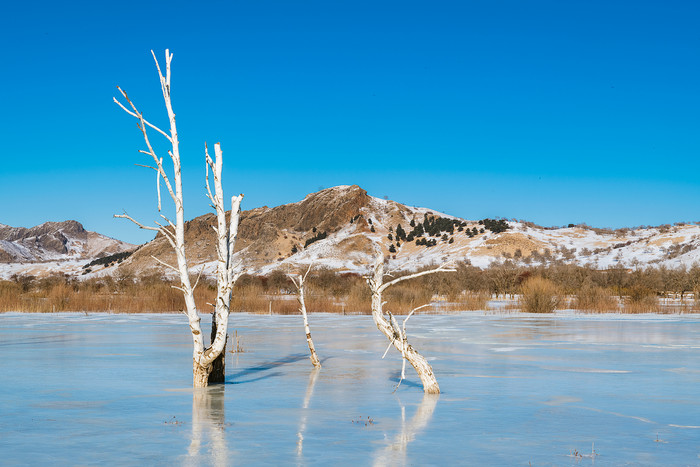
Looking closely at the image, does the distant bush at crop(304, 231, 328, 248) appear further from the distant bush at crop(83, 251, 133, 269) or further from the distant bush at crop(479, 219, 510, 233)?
the distant bush at crop(83, 251, 133, 269)

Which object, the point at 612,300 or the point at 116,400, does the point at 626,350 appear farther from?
the point at 612,300

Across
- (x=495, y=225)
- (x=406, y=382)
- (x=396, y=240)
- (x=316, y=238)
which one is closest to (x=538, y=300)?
(x=406, y=382)

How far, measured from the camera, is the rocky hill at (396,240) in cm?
7581

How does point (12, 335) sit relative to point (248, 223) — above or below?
below

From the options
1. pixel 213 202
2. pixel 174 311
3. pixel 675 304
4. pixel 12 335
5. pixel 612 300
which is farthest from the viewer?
pixel 675 304

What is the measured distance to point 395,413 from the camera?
30.8ft

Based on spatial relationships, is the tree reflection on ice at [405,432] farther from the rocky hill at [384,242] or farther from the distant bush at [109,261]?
the distant bush at [109,261]

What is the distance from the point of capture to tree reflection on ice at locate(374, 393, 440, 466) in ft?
22.9

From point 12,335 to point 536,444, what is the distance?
54.4ft

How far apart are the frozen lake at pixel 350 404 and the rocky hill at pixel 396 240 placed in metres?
47.4

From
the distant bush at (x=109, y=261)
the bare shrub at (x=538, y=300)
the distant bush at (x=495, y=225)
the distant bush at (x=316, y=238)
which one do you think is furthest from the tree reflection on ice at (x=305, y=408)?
the distant bush at (x=109, y=261)

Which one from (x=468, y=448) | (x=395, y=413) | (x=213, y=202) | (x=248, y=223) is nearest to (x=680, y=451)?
(x=468, y=448)

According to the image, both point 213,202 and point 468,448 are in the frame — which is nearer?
point 468,448

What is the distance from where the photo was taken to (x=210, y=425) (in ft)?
28.1
